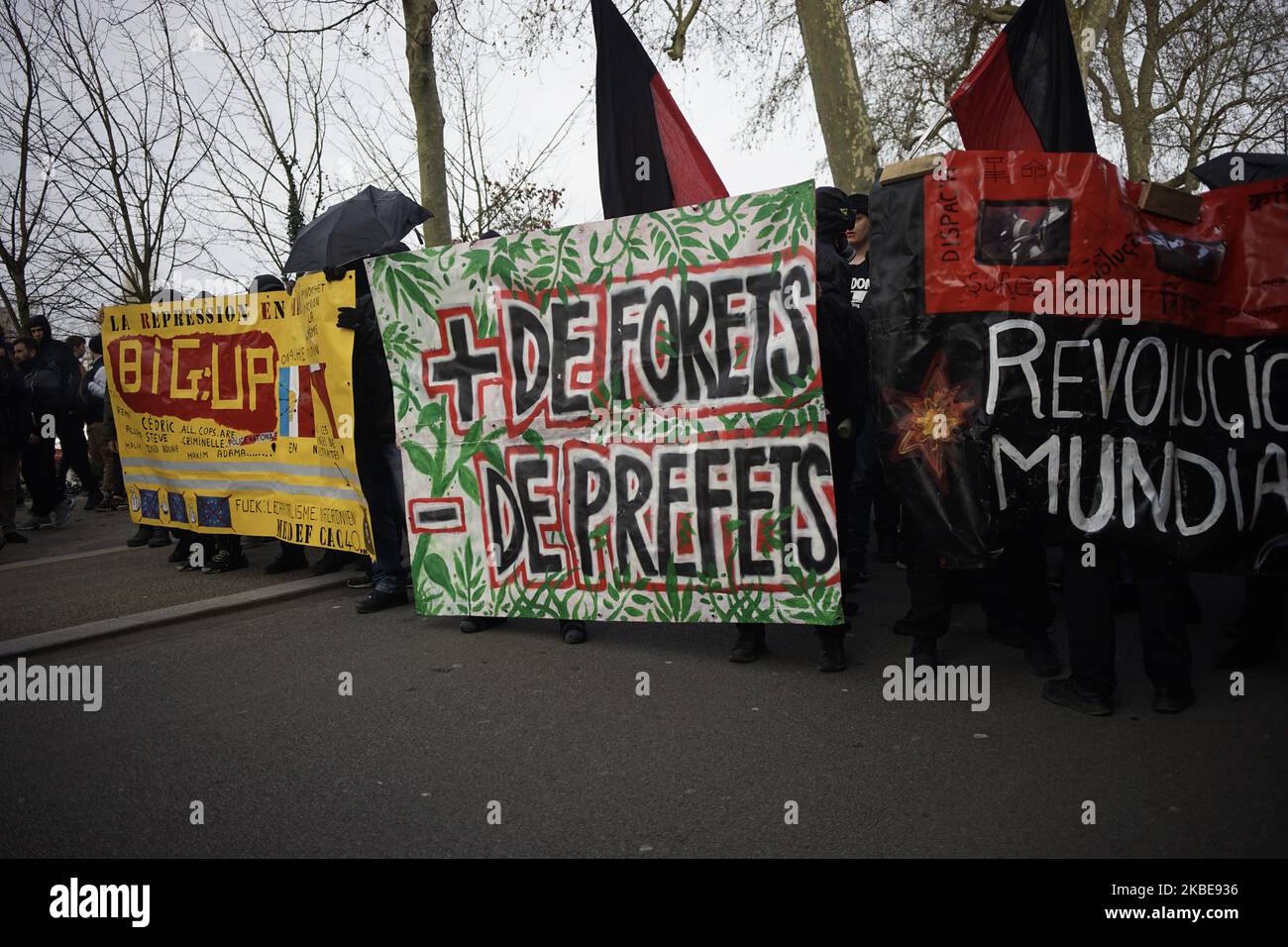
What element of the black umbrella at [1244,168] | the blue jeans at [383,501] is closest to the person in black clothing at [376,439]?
the blue jeans at [383,501]

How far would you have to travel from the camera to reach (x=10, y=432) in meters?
9.21

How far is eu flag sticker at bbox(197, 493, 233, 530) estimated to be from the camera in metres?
7.18

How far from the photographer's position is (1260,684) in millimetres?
4074

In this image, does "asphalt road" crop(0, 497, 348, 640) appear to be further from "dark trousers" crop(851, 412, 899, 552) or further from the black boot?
the black boot

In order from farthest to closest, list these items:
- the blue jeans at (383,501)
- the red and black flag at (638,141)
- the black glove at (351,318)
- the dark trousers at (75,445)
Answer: the dark trousers at (75,445) < the blue jeans at (383,501) < the black glove at (351,318) < the red and black flag at (638,141)

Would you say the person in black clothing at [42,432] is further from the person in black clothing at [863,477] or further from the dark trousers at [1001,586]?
the dark trousers at [1001,586]

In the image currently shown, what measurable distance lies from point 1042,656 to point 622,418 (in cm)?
228

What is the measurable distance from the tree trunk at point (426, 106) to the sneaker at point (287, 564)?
4.84 metres

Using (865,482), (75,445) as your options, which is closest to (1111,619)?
(865,482)

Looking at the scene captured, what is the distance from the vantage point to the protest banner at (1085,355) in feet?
12.6

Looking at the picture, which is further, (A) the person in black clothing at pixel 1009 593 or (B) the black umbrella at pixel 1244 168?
(B) the black umbrella at pixel 1244 168

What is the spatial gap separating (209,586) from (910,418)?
5.24m
